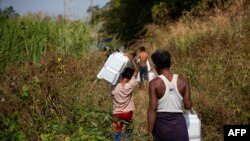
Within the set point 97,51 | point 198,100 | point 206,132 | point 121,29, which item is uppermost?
point 121,29

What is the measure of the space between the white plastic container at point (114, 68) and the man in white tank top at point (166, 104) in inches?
70.8

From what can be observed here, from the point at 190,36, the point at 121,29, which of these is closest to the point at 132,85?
the point at 190,36

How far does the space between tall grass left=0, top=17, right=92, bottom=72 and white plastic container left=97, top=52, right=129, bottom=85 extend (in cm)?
351

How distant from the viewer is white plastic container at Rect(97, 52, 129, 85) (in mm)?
6074

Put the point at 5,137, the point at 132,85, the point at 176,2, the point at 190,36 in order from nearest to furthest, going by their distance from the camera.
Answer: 1. the point at 5,137
2. the point at 132,85
3. the point at 190,36
4. the point at 176,2

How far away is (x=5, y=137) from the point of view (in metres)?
5.16

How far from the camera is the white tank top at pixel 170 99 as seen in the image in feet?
13.9

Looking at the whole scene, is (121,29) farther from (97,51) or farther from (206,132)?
(206,132)

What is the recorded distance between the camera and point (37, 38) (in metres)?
10.0

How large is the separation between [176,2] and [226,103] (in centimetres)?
1402

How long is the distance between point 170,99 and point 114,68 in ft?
6.69

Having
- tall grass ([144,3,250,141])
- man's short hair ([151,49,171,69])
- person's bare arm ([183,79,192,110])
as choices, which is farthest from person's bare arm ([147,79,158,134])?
tall grass ([144,3,250,141])

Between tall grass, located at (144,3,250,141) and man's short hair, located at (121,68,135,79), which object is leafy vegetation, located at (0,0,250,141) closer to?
tall grass, located at (144,3,250,141)

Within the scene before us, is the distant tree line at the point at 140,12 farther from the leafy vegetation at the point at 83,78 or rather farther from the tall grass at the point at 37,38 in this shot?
the tall grass at the point at 37,38
